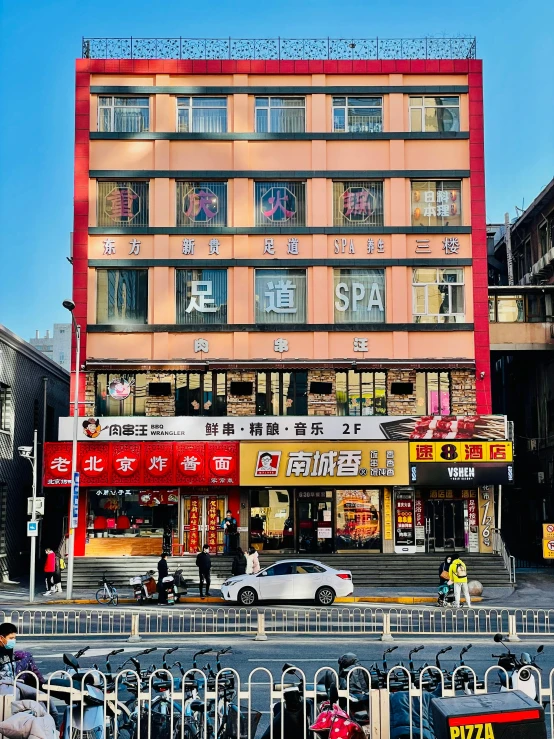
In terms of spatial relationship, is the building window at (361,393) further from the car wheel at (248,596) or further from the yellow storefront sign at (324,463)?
the car wheel at (248,596)

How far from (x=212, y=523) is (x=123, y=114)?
17.3 metres

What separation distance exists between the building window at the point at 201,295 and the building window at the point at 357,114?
26.1 ft

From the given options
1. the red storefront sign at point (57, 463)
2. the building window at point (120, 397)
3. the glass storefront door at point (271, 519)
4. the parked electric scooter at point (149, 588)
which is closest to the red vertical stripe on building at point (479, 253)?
the glass storefront door at point (271, 519)

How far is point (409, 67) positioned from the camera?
1537 inches

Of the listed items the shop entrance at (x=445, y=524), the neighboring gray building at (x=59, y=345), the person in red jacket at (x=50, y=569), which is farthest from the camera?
the neighboring gray building at (x=59, y=345)

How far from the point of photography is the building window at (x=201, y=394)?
37938mm

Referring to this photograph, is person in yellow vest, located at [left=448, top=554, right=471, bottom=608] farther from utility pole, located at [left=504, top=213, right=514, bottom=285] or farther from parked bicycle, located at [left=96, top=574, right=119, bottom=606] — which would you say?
utility pole, located at [left=504, top=213, right=514, bottom=285]

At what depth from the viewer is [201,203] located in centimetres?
3866

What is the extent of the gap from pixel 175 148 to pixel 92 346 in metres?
8.86

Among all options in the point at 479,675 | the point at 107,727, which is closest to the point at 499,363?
the point at 479,675

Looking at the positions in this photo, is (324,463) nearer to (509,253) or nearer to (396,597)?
(396,597)

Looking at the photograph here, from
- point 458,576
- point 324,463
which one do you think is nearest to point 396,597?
point 458,576

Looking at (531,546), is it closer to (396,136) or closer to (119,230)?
(396,136)

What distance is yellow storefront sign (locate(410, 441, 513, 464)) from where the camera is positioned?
3666 cm
